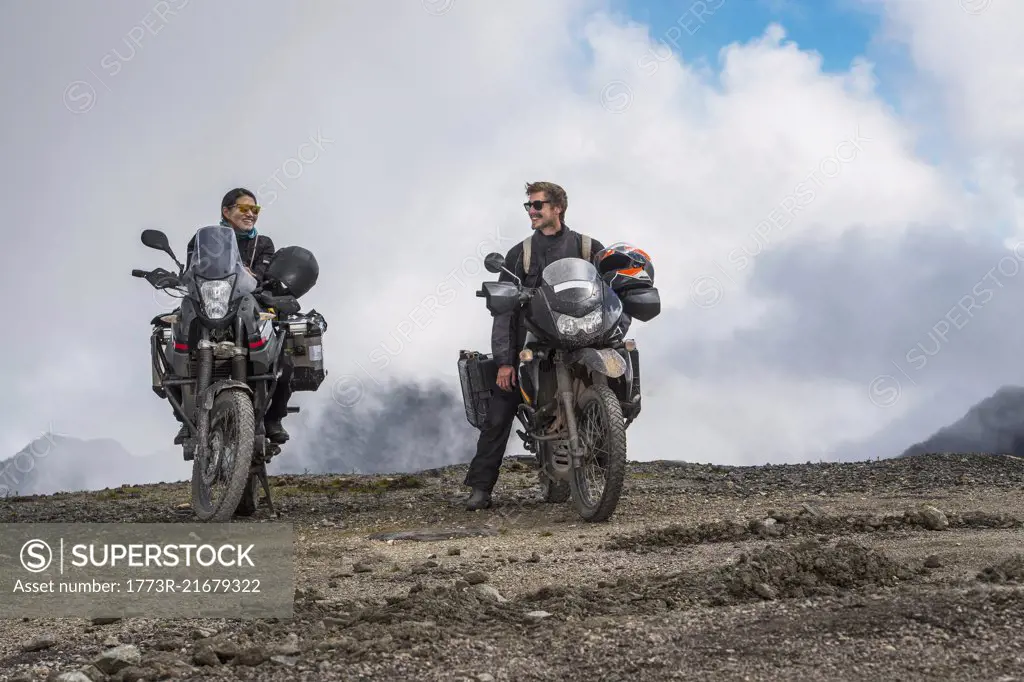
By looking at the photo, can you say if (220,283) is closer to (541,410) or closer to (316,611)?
(541,410)

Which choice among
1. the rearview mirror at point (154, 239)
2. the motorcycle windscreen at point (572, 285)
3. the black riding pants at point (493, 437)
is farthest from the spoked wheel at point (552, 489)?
the rearview mirror at point (154, 239)

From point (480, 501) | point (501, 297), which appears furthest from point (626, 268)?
point (480, 501)

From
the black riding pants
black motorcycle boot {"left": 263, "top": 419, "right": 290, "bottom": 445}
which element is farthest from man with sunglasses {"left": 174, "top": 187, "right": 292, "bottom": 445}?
the black riding pants

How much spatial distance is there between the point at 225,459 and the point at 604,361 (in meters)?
2.86

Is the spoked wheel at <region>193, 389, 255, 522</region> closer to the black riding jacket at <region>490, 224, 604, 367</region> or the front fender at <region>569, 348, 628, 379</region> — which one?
the black riding jacket at <region>490, 224, 604, 367</region>

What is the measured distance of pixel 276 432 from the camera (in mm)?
9422

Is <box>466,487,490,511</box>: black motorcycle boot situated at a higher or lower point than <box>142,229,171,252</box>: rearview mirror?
lower

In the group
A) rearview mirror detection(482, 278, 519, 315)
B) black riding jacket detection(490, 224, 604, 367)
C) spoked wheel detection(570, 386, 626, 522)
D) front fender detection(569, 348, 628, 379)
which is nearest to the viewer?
spoked wheel detection(570, 386, 626, 522)

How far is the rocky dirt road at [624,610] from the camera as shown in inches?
167

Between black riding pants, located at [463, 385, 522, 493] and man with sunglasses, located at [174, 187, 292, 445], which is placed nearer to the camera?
man with sunglasses, located at [174, 187, 292, 445]

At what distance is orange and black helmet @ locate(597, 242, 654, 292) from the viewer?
9.15m

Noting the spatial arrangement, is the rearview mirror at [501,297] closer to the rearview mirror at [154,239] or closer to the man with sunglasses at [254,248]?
the man with sunglasses at [254,248]

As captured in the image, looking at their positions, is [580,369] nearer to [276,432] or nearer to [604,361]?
[604,361]
